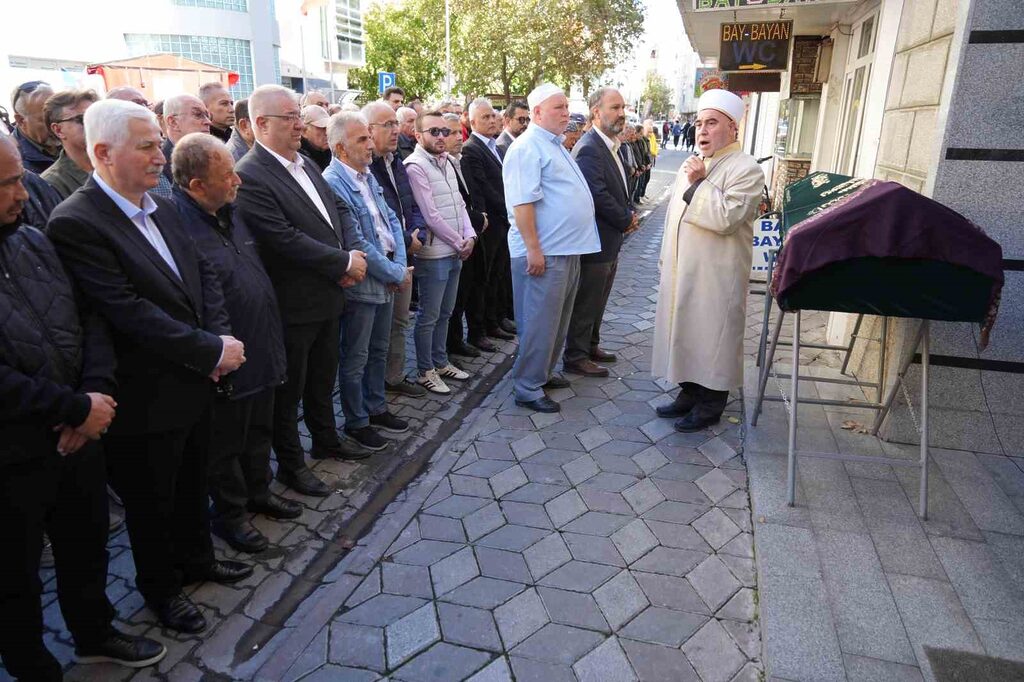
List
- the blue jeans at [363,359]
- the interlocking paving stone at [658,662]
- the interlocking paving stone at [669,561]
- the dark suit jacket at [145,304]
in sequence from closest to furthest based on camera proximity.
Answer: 1. the dark suit jacket at [145,304]
2. the interlocking paving stone at [658,662]
3. the interlocking paving stone at [669,561]
4. the blue jeans at [363,359]

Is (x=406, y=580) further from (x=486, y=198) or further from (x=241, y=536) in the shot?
(x=486, y=198)

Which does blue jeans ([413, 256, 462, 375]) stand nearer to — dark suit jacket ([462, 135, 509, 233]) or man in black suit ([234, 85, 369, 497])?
dark suit jacket ([462, 135, 509, 233])

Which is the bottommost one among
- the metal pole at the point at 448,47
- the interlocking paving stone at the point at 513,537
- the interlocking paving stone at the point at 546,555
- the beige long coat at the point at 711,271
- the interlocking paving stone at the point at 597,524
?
the interlocking paving stone at the point at 513,537

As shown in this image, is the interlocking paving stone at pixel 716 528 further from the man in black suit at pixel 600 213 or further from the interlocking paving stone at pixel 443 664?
the man in black suit at pixel 600 213

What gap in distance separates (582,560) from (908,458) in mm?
2187

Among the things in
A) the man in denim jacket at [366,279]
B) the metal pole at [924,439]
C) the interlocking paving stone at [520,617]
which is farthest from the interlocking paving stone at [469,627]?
the metal pole at [924,439]

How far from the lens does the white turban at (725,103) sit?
4.10m

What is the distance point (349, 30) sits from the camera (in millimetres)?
63688

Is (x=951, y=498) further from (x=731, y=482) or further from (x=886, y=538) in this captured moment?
(x=731, y=482)

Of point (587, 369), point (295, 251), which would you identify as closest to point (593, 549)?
point (295, 251)

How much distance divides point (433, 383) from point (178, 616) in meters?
2.77

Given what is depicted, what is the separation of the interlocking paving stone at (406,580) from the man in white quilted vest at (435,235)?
218 centimetres

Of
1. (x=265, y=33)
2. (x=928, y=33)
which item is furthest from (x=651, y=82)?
(x=928, y=33)

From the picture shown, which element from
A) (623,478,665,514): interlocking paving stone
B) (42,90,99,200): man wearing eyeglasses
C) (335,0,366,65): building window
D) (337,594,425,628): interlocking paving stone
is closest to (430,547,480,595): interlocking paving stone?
(337,594,425,628): interlocking paving stone
